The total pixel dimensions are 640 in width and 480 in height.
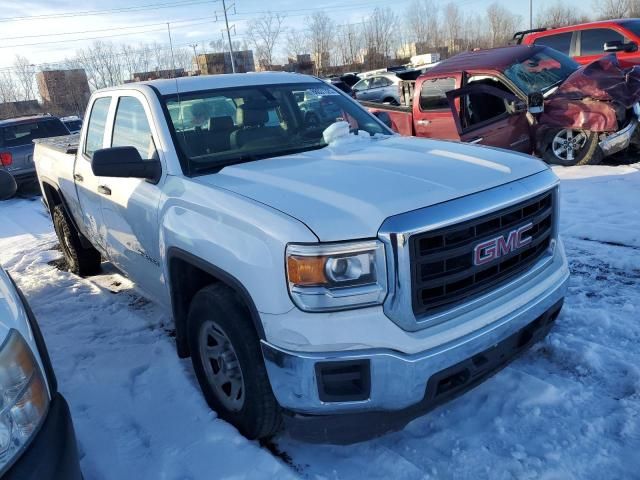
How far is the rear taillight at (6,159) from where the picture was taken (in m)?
11.4

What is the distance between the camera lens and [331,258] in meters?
2.20

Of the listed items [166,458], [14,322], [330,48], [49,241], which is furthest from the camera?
[330,48]

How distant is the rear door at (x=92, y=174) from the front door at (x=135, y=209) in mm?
182

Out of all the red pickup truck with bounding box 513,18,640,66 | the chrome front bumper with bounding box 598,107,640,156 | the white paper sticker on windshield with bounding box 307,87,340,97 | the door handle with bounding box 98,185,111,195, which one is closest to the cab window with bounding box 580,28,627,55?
the red pickup truck with bounding box 513,18,640,66

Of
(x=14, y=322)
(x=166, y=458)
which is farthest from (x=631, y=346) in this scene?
(x=14, y=322)

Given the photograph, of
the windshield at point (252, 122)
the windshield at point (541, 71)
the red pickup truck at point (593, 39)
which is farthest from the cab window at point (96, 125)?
the red pickup truck at point (593, 39)

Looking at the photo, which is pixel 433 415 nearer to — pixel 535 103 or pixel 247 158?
pixel 247 158

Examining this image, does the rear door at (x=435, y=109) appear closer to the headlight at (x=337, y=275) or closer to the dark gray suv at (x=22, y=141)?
the headlight at (x=337, y=275)

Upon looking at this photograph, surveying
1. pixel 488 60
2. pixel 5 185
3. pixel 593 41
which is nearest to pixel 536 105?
pixel 488 60

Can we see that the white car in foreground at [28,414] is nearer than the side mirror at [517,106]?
Yes

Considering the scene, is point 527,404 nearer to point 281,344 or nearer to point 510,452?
point 510,452

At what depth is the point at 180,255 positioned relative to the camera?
287 cm

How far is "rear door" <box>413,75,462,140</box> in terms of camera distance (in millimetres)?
7977

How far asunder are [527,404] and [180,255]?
6.45 feet
